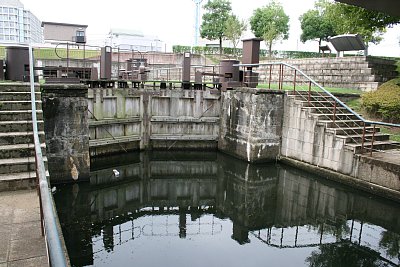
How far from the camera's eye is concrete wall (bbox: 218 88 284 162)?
446 inches

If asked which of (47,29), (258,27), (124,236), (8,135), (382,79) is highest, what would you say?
(258,27)

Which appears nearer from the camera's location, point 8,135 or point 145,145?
point 8,135

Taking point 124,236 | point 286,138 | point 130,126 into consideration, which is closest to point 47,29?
point 130,126

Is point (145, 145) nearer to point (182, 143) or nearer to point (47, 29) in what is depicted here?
point (182, 143)

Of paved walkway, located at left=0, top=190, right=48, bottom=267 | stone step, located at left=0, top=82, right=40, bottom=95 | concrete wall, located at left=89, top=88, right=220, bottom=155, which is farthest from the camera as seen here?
concrete wall, located at left=89, top=88, right=220, bottom=155

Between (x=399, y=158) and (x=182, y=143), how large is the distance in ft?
24.9

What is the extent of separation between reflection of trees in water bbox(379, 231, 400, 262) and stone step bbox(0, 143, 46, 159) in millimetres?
6519

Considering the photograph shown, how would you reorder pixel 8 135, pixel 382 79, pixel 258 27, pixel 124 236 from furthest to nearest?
pixel 258 27, pixel 382 79, pixel 124 236, pixel 8 135

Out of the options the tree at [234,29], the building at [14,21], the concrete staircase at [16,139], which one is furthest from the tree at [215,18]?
the building at [14,21]

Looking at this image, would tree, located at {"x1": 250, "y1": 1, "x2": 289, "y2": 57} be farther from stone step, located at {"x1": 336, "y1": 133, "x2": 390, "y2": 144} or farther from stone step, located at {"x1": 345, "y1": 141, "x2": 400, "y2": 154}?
stone step, located at {"x1": 345, "y1": 141, "x2": 400, "y2": 154}

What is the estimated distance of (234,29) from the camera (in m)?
36.4

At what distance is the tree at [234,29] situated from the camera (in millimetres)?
36469

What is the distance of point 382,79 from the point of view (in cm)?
1475

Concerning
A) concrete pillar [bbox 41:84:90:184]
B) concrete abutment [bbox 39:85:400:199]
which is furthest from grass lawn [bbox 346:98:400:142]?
concrete pillar [bbox 41:84:90:184]
